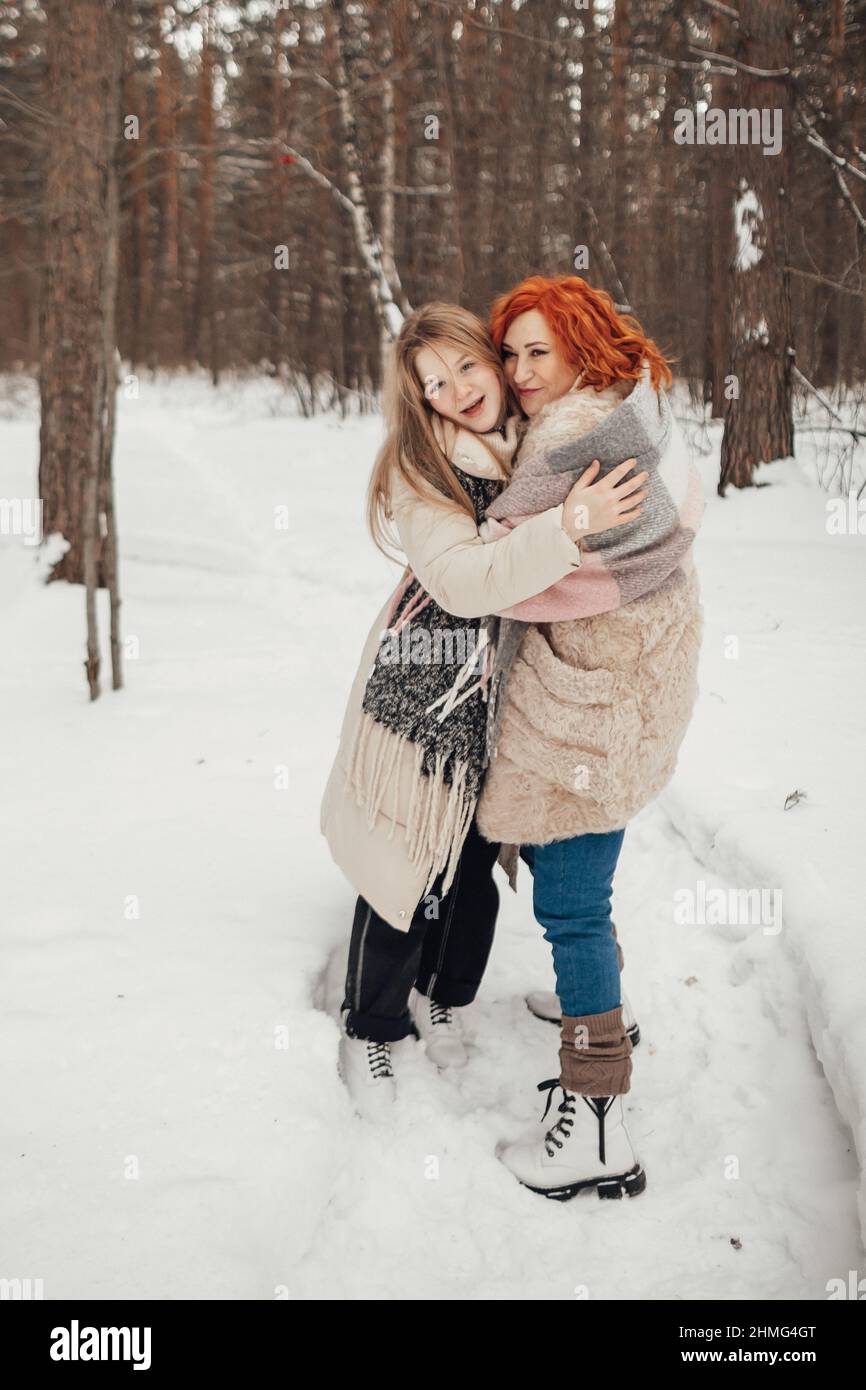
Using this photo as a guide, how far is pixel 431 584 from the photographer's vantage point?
5.65 feet

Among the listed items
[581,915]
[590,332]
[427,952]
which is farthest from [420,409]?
[427,952]

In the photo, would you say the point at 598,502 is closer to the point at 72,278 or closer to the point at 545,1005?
the point at 545,1005

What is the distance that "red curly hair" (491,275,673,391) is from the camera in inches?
66.7

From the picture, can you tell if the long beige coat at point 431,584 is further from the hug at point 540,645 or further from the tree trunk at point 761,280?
the tree trunk at point 761,280

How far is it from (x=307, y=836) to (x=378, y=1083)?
97cm

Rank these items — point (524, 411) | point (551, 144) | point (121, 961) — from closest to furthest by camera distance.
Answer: point (524, 411), point (121, 961), point (551, 144)

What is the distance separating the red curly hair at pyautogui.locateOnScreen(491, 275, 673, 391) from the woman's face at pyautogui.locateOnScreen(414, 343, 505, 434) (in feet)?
0.44

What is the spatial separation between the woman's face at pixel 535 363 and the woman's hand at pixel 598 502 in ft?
0.80

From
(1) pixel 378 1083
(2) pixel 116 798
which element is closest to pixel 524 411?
(1) pixel 378 1083

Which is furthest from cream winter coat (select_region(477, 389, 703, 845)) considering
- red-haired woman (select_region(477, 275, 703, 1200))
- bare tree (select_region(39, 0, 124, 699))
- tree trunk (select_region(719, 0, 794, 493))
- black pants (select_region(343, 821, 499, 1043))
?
tree trunk (select_region(719, 0, 794, 493))

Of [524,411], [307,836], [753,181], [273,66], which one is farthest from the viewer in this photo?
[273,66]

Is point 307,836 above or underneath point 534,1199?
above
